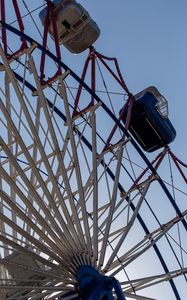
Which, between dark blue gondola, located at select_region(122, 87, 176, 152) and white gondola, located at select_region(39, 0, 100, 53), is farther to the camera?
dark blue gondola, located at select_region(122, 87, 176, 152)

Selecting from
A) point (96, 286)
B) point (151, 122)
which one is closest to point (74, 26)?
point (151, 122)

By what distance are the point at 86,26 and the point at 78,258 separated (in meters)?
9.40

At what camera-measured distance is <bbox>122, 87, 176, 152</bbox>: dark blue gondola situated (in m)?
23.3

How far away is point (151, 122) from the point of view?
23.3 meters

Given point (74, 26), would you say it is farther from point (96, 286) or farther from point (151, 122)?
point (96, 286)

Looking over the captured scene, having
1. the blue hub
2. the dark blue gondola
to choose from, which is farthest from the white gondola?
the blue hub

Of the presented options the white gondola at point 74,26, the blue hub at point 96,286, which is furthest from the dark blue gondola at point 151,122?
the blue hub at point 96,286

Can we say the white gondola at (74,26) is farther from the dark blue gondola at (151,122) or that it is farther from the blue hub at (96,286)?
the blue hub at (96,286)

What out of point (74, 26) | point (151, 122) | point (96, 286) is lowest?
point (96, 286)

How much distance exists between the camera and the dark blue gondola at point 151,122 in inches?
917

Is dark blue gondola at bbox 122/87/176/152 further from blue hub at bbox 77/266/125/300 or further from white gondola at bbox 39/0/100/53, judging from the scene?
blue hub at bbox 77/266/125/300

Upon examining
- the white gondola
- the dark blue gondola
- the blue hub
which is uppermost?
the white gondola

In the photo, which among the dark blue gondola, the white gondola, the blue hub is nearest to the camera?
the blue hub

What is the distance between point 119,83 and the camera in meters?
22.5
